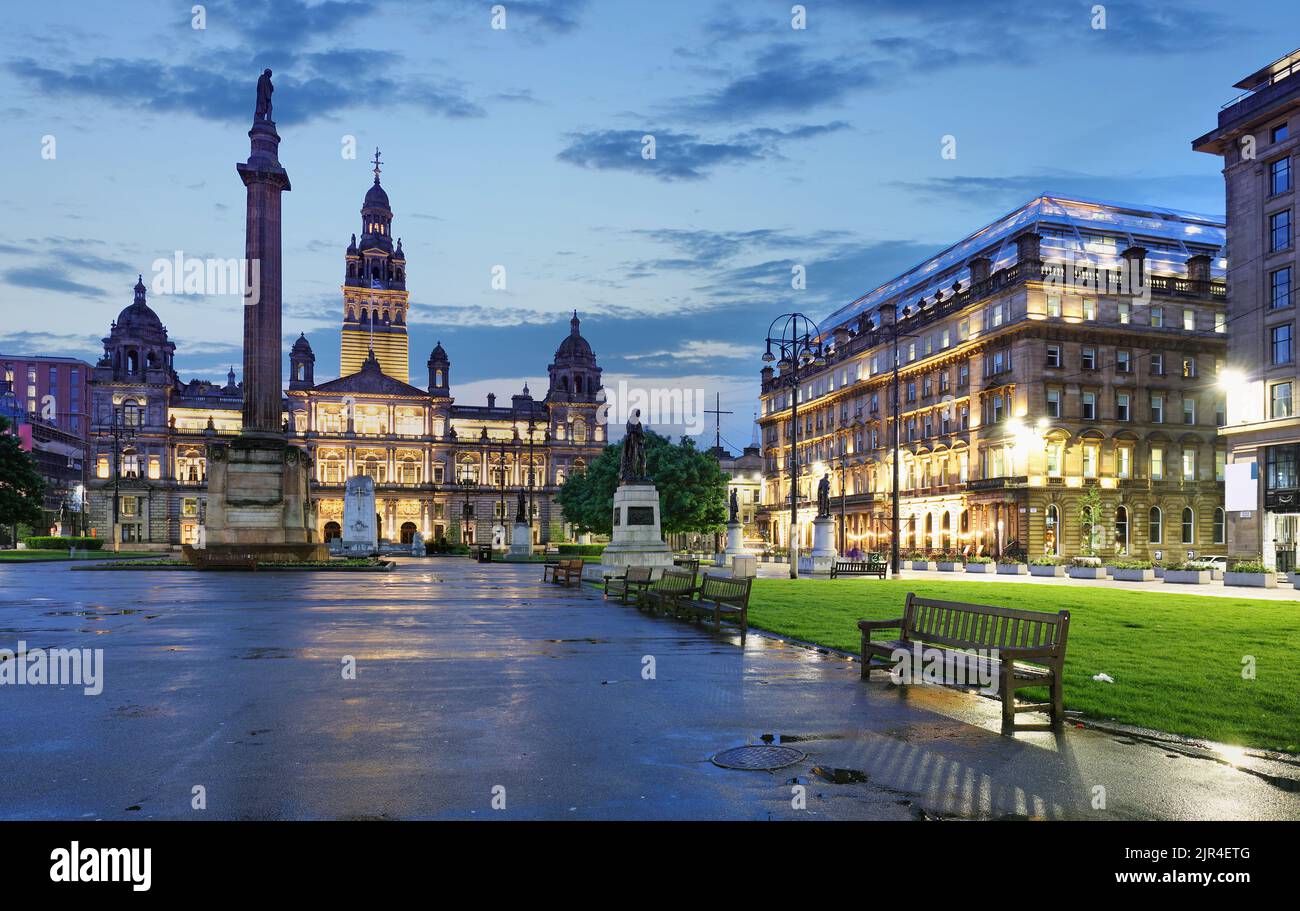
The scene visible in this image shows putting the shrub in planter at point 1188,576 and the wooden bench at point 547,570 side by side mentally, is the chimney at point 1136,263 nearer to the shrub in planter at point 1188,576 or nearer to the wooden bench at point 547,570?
the shrub in planter at point 1188,576

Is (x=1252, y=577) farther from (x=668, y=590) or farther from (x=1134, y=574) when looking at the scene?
(x=668, y=590)

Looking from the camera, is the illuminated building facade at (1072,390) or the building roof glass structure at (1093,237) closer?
the illuminated building facade at (1072,390)

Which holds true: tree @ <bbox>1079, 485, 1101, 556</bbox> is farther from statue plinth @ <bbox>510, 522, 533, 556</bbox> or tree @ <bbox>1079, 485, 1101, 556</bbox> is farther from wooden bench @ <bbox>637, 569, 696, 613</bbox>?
wooden bench @ <bbox>637, 569, 696, 613</bbox>

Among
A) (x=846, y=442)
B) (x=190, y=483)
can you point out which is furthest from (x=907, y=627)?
(x=190, y=483)

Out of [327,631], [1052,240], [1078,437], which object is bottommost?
[327,631]

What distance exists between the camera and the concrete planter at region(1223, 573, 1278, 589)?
1277 inches

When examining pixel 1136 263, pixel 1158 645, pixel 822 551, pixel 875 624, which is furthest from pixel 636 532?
pixel 1136 263

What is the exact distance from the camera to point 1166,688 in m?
10.2

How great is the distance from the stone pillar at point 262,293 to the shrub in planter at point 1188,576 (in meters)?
36.2

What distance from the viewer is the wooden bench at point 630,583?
2233 cm

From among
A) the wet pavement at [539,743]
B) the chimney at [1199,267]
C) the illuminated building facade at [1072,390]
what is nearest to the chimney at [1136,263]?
the illuminated building facade at [1072,390]

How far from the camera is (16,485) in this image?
57.5 meters
